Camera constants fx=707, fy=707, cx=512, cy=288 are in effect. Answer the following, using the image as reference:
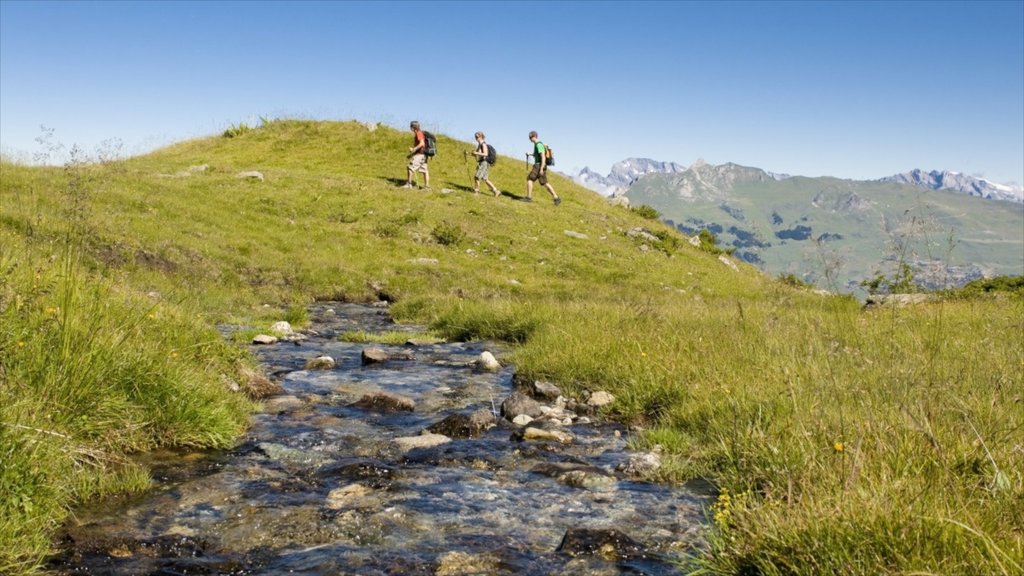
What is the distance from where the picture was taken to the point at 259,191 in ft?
118

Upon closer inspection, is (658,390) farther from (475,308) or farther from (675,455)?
(475,308)

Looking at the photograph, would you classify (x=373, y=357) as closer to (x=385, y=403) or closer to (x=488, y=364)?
(x=488, y=364)

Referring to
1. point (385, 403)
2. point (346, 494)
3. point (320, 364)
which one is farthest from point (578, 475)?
point (320, 364)

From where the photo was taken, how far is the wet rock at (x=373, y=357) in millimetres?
14250

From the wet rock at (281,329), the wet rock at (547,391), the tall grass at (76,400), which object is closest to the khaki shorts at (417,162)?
the wet rock at (281,329)

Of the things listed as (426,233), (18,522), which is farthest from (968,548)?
(426,233)

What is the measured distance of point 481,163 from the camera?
40.8m

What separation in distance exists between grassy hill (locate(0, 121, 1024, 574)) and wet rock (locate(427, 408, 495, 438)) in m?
1.89

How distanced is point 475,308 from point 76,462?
13.5 meters

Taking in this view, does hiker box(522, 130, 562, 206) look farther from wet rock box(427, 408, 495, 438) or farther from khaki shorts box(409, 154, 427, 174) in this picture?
wet rock box(427, 408, 495, 438)

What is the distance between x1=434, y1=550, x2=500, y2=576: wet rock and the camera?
5160 millimetres

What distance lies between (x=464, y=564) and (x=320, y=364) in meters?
8.90

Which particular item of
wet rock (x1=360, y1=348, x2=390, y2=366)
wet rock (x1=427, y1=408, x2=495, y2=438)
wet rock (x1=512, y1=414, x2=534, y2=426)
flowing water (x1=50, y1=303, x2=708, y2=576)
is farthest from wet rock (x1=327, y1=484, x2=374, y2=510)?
wet rock (x1=360, y1=348, x2=390, y2=366)

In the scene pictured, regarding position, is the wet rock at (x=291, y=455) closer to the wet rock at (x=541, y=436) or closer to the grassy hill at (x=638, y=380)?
the grassy hill at (x=638, y=380)
